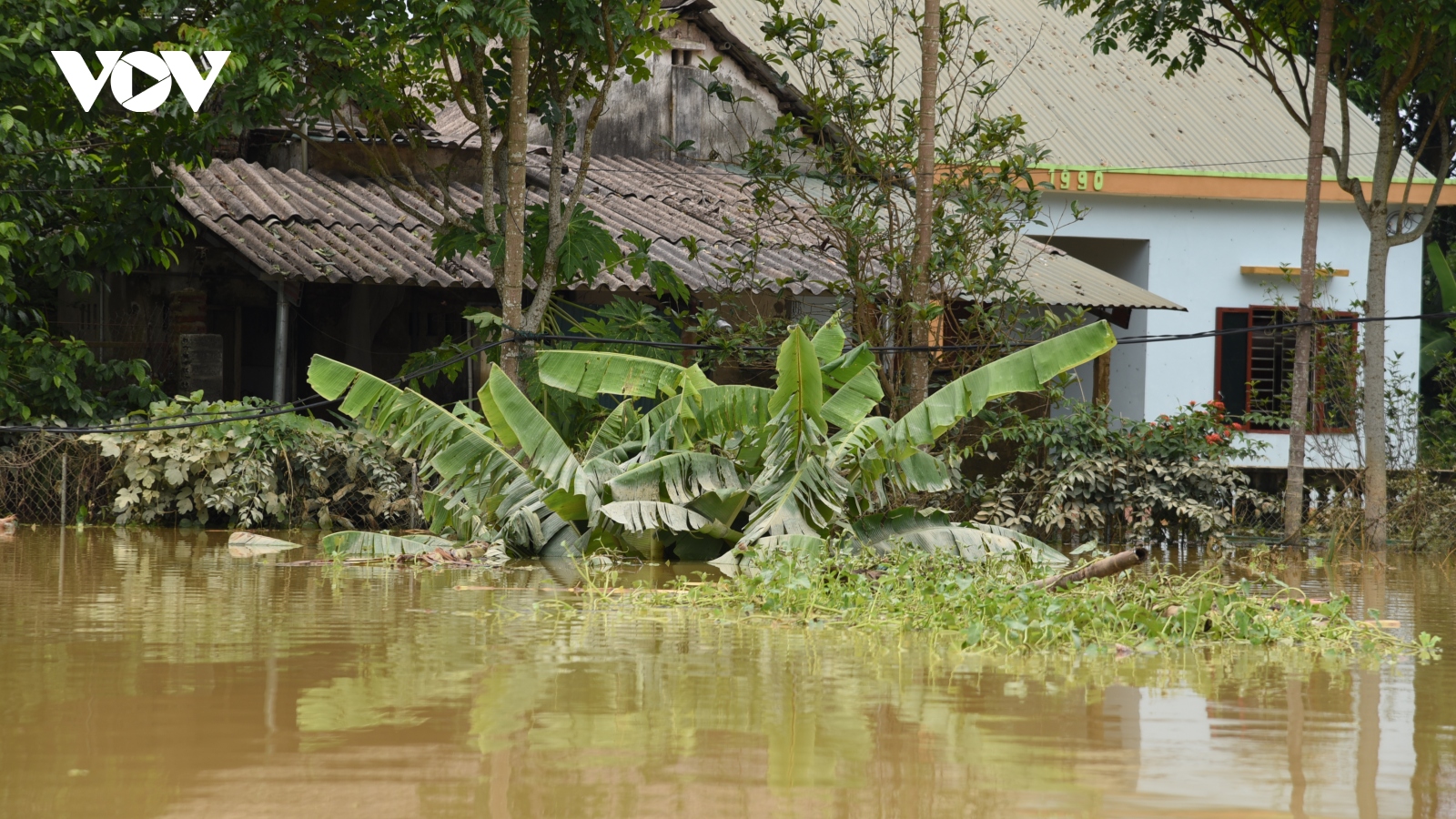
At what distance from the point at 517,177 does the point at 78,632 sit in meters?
5.92

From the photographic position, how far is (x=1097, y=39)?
14320mm

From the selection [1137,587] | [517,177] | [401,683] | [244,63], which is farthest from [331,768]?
[244,63]

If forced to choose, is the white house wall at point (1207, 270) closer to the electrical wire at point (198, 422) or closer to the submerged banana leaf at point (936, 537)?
the submerged banana leaf at point (936, 537)

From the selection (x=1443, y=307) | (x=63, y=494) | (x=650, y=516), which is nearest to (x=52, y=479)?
(x=63, y=494)

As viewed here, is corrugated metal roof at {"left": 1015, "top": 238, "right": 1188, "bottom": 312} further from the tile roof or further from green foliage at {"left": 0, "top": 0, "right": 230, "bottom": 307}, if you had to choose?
green foliage at {"left": 0, "top": 0, "right": 230, "bottom": 307}

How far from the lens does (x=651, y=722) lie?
4.93 meters

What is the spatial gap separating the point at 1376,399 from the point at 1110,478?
8.01 ft

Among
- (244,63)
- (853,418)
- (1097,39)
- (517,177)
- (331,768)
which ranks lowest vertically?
(331,768)

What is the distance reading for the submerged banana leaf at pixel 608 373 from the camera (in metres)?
10.8

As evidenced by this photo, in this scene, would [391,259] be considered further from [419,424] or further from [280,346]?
[419,424]

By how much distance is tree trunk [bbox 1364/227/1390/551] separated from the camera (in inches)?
523

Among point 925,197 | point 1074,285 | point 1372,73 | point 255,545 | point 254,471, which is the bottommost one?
point 255,545

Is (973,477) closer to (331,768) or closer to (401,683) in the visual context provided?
(401,683)

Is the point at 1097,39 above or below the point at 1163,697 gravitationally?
above
